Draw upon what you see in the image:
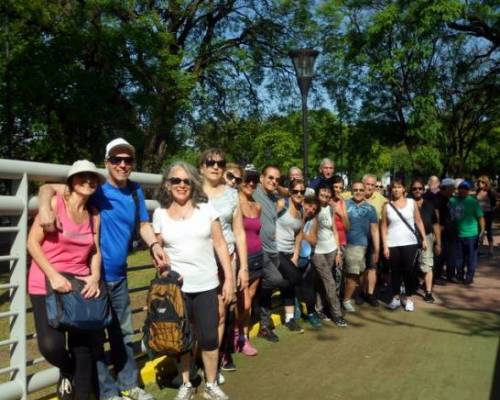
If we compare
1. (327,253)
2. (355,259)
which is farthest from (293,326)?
(355,259)

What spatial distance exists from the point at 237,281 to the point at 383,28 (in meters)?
16.2

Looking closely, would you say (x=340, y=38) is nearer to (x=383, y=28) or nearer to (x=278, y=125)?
(x=383, y=28)

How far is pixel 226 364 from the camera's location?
5133mm

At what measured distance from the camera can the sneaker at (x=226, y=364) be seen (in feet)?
16.8

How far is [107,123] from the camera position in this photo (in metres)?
16.9

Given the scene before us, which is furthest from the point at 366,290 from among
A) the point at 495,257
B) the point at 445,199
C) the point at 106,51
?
the point at 106,51

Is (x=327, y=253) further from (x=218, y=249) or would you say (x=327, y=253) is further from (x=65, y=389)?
(x=65, y=389)

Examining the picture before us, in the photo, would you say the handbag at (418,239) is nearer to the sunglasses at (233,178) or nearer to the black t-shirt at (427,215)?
the black t-shirt at (427,215)

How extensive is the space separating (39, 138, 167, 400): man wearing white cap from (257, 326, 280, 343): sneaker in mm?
2098

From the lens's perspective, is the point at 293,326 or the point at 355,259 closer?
the point at 293,326

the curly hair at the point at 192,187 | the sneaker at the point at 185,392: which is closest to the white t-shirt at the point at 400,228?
the curly hair at the point at 192,187

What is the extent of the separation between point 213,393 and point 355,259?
363 centimetres

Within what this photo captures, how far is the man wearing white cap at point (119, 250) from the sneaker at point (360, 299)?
437 centimetres

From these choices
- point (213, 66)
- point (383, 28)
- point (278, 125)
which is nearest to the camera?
point (383, 28)
